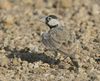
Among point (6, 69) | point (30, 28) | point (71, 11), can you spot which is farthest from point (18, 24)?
point (6, 69)

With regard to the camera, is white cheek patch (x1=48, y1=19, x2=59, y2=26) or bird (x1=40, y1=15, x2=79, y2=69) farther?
white cheek patch (x1=48, y1=19, x2=59, y2=26)

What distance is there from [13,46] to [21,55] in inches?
21.4

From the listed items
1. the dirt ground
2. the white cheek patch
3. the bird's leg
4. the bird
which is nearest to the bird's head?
the white cheek patch

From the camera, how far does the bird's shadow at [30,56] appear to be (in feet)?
31.6

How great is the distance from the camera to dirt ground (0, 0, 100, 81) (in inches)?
355

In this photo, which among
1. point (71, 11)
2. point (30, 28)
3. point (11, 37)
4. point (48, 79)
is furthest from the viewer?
point (71, 11)

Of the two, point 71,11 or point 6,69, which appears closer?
point 6,69

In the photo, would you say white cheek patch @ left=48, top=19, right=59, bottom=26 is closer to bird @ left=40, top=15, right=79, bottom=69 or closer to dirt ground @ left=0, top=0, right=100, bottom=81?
bird @ left=40, top=15, right=79, bottom=69

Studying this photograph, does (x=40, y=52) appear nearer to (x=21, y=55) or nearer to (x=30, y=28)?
(x=21, y=55)

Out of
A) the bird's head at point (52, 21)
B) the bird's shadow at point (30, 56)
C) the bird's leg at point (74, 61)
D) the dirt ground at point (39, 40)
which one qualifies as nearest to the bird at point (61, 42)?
the bird's leg at point (74, 61)

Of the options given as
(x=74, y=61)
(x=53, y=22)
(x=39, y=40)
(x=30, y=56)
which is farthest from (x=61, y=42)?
(x=39, y=40)

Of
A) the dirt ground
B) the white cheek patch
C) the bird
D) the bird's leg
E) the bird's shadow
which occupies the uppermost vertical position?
the white cheek patch

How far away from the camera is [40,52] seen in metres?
10.2

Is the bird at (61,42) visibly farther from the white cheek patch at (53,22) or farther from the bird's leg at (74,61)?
the white cheek patch at (53,22)
